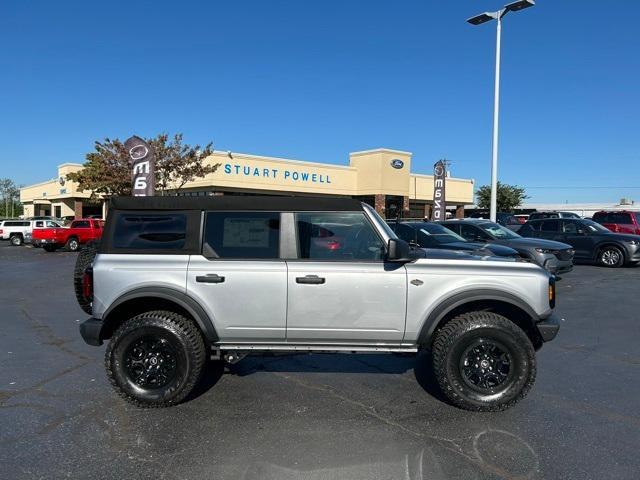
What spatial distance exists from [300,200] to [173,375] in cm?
191

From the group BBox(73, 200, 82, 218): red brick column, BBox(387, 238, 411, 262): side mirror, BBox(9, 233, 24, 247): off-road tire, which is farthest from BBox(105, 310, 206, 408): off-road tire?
BBox(73, 200, 82, 218): red brick column

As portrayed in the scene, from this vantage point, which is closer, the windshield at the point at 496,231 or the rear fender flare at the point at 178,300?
the rear fender flare at the point at 178,300

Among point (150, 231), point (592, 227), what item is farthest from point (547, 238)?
point (150, 231)

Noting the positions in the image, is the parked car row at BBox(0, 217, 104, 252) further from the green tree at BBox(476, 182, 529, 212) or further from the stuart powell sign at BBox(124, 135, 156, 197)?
the green tree at BBox(476, 182, 529, 212)

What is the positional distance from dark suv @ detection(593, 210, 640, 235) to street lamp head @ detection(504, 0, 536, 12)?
Result: 9.18 m

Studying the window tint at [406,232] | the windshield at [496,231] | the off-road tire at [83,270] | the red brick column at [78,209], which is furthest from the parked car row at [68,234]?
the off-road tire at [83,270]

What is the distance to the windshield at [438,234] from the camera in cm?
1062

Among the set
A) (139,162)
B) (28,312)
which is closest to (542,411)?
(28,312)

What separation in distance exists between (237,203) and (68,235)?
23.7 m

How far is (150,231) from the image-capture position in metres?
4.47

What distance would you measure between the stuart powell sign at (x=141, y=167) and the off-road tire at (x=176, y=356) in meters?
9.83

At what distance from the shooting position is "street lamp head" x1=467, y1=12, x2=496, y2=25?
21547 mm

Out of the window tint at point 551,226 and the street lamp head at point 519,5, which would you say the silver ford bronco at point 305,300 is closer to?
the window tint at point 551,226

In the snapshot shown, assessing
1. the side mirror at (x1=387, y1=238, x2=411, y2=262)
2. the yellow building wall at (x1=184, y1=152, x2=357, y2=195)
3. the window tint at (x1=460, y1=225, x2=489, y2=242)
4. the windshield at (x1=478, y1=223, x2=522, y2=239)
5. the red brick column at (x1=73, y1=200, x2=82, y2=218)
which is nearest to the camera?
the side mirror at (x1=387, y1=238, x2=411, y2=262)
